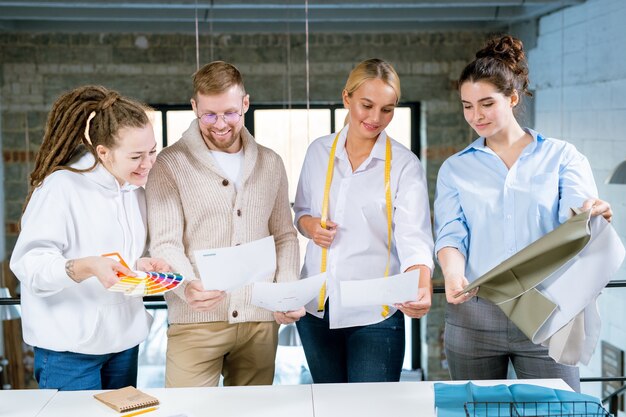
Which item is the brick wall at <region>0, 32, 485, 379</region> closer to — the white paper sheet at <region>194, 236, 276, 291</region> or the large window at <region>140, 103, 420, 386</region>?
the large window at <region>140, 103, 420, 386</region>

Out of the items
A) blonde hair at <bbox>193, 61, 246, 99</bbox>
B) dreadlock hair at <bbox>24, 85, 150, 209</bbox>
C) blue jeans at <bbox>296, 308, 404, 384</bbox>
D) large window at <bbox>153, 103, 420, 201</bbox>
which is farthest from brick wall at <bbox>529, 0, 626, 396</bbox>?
dreadlock hair at <bbox>24, 85, 150, 209</bbox>

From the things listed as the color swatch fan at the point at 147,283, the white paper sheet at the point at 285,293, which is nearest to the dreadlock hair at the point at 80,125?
the color swatch fan at the point at 147,283

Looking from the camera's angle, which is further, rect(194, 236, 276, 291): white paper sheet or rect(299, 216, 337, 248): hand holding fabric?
rect(299, 216, 337, 248): hand holding fabric

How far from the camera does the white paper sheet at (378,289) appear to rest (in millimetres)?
2145

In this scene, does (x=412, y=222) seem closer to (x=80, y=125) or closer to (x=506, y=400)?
(x=506, y=400)

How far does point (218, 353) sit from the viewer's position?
7.86 feet

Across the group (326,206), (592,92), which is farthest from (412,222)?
(592,92)

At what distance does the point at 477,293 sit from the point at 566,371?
32 cm

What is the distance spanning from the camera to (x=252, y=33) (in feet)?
18.6

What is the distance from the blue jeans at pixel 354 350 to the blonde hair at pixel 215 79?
0.72 m

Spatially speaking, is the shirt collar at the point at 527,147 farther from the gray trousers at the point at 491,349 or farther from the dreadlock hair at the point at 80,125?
the dreadlock hair at the point at 80,125

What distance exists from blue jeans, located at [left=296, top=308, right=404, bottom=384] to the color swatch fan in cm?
52

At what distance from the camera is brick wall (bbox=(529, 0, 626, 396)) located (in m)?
4.76

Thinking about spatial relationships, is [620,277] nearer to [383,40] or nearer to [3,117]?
[383,40]
